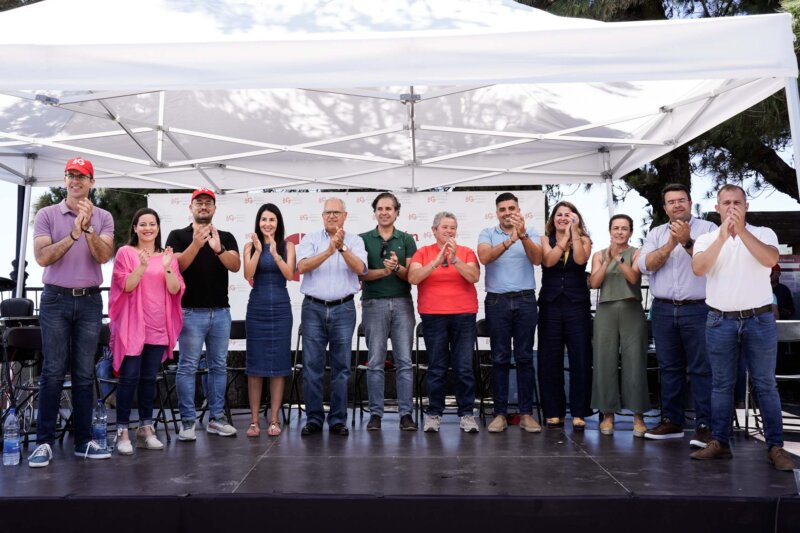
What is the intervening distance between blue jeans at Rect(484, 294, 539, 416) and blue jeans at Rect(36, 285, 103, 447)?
2.61 meters

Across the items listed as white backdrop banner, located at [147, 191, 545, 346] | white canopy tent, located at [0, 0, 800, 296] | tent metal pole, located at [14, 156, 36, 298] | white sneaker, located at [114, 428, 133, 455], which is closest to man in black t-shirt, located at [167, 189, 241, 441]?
white sneaker, located at [114, 428, 133, 455]

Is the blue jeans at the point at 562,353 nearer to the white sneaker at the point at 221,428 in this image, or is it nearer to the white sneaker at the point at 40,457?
the white sneaker at the point at 221,428

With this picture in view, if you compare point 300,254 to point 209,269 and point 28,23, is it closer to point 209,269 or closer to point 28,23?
point 209,269

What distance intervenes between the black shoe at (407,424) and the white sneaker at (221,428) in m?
1.19

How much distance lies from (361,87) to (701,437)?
2.99 m

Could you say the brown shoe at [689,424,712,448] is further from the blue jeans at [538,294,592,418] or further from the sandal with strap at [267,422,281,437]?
the sandal with strap at [267,422,281,437]

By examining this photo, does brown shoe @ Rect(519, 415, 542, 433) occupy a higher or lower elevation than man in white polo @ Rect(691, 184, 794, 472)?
lower

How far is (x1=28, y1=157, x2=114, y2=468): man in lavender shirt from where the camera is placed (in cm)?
408

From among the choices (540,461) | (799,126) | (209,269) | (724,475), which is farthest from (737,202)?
(209,269)

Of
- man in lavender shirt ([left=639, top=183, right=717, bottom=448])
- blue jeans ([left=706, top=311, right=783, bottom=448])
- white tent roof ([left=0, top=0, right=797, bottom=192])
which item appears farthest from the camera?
man in lavender shirt ([left=639, top=183, right=717, bottom=448])

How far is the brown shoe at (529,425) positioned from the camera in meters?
5.14

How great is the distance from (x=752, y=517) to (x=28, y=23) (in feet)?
14.2

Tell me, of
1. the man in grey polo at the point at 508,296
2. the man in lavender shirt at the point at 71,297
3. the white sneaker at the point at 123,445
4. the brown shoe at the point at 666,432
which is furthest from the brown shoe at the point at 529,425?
the man in lavender shirt at the point at 71,297

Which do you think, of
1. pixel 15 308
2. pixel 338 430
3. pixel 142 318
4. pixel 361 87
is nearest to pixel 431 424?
pixel 338 430
